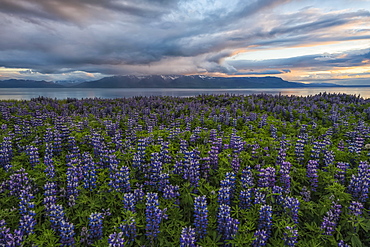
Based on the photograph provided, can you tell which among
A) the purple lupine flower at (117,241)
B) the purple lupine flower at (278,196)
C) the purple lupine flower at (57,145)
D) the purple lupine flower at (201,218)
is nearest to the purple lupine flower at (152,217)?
the purple lupine flower at (117,241)

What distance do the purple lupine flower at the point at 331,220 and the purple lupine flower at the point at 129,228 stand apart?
374 cm

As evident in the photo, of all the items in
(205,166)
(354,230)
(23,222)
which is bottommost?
(354,230)

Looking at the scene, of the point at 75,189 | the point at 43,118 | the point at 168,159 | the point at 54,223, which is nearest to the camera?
the point at 54,223

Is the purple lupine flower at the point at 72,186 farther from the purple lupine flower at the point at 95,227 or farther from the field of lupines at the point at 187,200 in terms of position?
the purple lupine flower at the point at 95,227

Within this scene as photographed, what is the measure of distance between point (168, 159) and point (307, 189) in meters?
3.76

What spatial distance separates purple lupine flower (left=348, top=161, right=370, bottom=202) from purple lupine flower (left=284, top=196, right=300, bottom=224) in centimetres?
174

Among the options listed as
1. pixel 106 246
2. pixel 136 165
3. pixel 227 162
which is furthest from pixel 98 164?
pixel 227 162

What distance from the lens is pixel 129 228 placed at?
164 inches

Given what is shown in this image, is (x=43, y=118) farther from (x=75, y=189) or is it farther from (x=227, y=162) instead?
(x=227, y=162)

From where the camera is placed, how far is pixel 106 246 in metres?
4.06

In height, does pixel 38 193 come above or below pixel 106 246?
above

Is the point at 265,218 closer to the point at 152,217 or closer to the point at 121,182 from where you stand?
the point at 152,217

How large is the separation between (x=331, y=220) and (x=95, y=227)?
479cm

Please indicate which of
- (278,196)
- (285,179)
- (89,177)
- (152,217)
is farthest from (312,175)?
(89,177)
